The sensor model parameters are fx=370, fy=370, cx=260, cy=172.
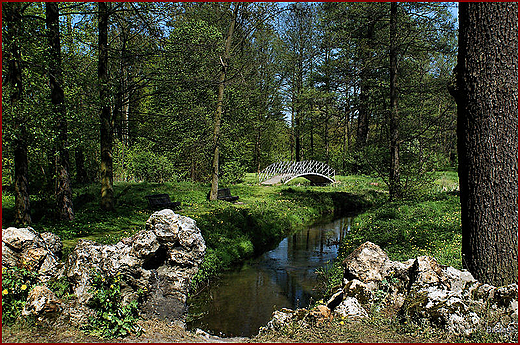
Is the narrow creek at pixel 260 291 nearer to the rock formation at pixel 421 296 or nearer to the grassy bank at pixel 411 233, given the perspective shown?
the grassy bank at pixel 411 233

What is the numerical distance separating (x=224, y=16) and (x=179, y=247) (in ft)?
50.8

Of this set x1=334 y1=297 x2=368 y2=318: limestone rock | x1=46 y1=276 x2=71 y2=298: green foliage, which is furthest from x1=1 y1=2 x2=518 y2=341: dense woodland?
x1=46 y1=276 x2=71 y2=298: green foliage

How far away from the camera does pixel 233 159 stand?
2572cm

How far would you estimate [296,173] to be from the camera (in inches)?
1065

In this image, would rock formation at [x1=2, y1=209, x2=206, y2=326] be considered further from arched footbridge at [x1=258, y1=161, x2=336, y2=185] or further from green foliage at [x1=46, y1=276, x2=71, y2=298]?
arched footbridge at [x1=258, y1=161, x2=336, y2=185]

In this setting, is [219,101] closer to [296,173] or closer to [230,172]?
[230,172]

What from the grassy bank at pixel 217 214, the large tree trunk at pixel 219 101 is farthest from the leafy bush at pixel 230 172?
the large tree trunk at pixel 219 101

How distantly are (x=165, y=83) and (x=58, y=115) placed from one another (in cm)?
428

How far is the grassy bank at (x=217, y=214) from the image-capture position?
999 centimetres

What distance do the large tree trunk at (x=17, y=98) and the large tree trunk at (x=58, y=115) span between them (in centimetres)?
70

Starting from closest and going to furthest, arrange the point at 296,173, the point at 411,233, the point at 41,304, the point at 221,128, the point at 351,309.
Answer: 1. the point at 41,304
2. the point at 351,309
3. the point at 411,233
4. the point at 221,128
5. the point at 296,173

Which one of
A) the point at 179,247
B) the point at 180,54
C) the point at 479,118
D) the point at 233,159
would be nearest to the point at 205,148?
the point at 180,54

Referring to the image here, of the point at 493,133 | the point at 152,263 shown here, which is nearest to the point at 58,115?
the point at 152,263

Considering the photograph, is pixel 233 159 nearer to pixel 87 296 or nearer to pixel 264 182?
pixel 264 182
